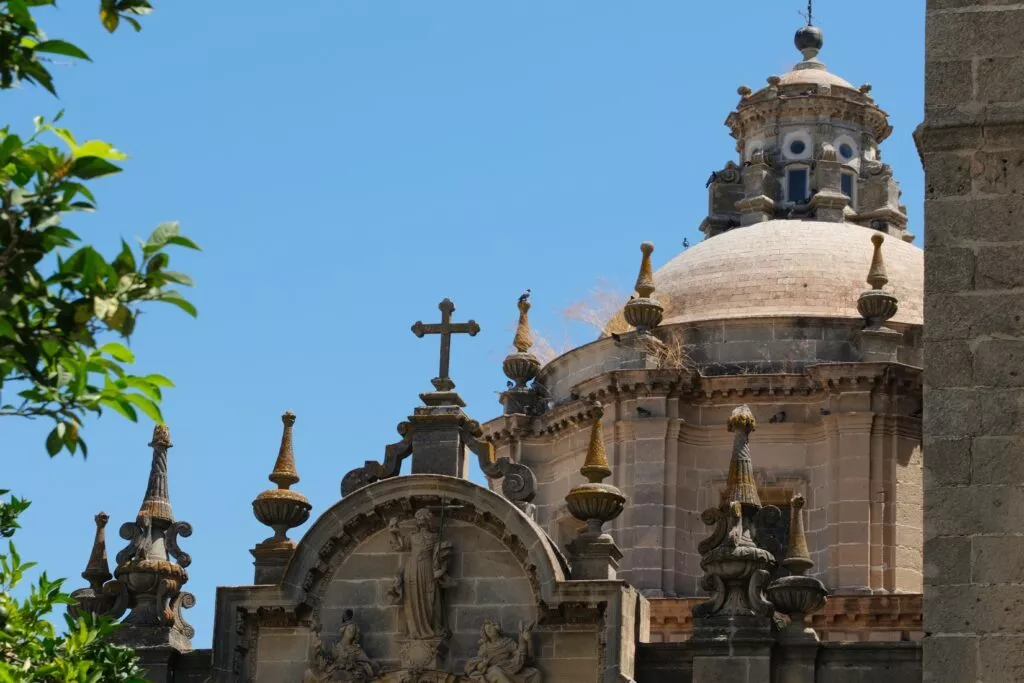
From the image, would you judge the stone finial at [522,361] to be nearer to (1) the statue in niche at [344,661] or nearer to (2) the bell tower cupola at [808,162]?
(2) the bell tower cupola at [808,162]

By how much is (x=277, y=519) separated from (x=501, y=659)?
10.6 feet

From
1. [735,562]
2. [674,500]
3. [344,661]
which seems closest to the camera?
[735,562]

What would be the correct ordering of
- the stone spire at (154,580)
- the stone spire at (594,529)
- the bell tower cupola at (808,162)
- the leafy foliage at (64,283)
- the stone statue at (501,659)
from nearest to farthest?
the leafy foliage at (64,283) < the stone statue at (501,659) < the stone spire at (594,529) < the stone spire at (154,580) < the bell tower cupola at (808,162)

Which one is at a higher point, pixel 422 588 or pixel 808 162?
pixel 808 162

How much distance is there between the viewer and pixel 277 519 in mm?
32562

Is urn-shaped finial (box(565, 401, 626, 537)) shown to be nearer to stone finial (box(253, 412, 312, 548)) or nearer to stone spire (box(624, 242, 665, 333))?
stone finial (box(253, 412, 312, 548))

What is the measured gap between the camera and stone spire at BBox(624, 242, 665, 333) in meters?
40.2

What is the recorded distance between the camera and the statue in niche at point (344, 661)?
31.7 meters

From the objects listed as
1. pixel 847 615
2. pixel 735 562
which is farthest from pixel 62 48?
pixel 847 615

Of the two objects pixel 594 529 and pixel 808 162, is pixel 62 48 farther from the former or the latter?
pixel 808 162

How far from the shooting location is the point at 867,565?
38.2 meters

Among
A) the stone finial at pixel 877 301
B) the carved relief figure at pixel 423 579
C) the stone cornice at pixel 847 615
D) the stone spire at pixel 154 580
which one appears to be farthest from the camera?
the stone finial at pixel 877 301

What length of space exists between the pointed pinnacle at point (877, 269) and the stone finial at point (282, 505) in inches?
407

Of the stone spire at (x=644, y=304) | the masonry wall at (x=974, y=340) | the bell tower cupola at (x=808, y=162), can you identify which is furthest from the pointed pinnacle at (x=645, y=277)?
the masonry wall at (x=974, y=340)
